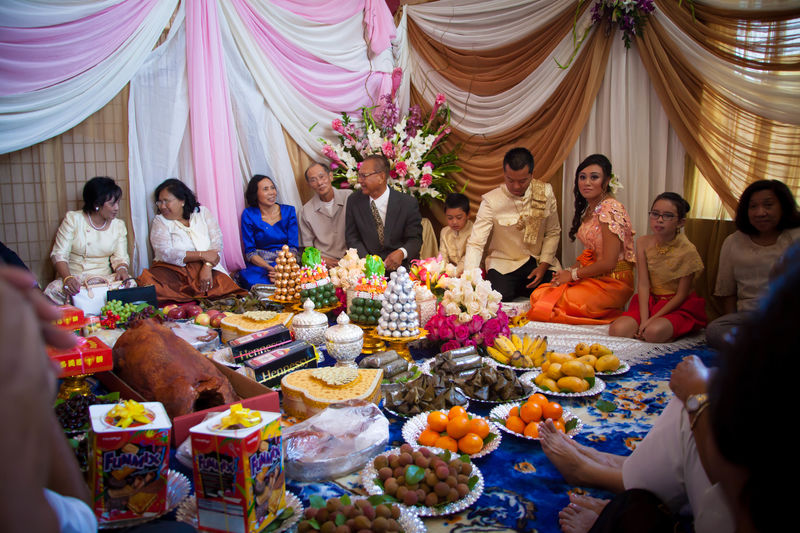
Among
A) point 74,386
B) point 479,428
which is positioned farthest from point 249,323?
point 479,428

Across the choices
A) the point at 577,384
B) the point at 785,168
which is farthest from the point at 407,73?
the point at 577,384

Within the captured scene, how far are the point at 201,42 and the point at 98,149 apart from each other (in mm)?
1382

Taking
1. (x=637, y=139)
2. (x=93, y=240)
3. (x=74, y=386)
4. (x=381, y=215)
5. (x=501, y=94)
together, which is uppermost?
(x=501, y=94)

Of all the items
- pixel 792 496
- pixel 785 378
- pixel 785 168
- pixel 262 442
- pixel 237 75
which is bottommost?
pixel 262 442

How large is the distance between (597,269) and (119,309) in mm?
3524

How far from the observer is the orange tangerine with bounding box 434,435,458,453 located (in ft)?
6.54

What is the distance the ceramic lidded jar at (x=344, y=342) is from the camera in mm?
2764

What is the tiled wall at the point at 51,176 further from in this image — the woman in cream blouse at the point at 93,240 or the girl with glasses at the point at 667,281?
the girl with glasses at the point at 667,281

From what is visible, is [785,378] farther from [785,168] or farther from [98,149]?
[98,149]

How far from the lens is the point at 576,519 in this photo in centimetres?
162

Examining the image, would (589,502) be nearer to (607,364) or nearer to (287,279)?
(607,364)

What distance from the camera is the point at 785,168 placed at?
3910mm

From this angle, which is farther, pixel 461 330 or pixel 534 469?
pixel 461 330

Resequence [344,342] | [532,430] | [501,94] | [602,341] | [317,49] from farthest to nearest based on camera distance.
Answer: [317,49], [501,94], [602,341], [344,342], [532,430]
